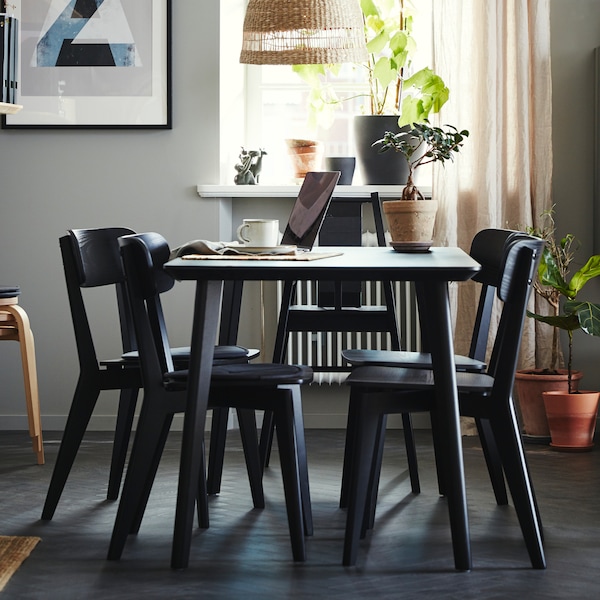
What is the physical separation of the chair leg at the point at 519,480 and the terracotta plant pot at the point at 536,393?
1.62m

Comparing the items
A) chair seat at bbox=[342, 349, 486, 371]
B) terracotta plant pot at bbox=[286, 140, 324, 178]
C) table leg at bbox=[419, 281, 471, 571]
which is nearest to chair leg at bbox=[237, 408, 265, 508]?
chair seat at bbox=[342, 349, 486, 371]

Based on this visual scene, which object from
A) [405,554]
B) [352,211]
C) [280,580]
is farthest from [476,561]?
[352,211]

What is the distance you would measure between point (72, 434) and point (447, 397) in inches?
44.3

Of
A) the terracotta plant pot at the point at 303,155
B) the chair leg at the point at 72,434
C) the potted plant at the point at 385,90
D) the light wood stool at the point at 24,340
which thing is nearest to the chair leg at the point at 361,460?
the chair leg at the point at 72,434

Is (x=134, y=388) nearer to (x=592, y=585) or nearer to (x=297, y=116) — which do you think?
(x=592, y=585)

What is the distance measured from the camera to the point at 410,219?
9.22 ft

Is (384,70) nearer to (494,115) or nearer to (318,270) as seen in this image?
(494,115)

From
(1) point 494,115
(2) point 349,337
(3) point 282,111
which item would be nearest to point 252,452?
(2) point 349,337

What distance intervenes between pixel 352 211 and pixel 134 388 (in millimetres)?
1158

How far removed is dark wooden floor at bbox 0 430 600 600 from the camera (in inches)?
88.7

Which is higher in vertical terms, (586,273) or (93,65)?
(93,65)

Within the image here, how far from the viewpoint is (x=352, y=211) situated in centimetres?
367

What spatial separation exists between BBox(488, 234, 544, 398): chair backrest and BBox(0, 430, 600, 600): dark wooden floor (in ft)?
1.50

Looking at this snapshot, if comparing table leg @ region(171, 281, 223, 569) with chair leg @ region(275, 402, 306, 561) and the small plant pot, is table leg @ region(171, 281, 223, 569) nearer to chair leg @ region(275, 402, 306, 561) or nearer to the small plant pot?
chair leg @ region(275, 402, 306, 561)
